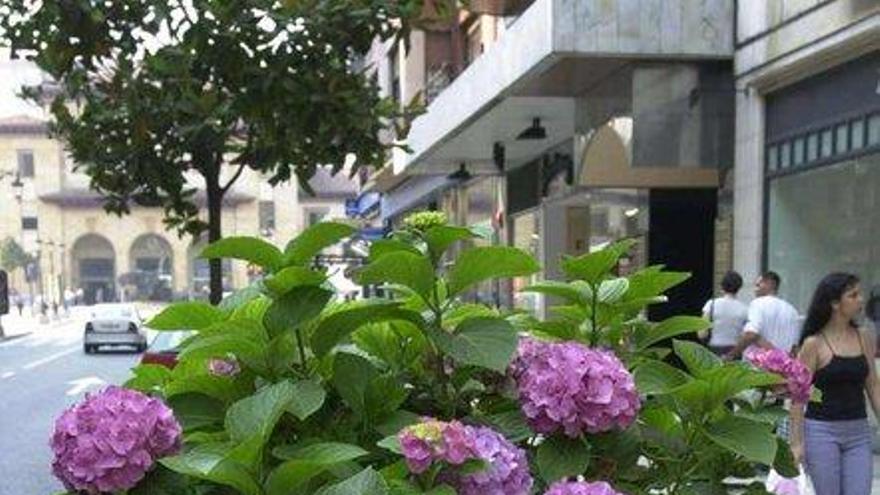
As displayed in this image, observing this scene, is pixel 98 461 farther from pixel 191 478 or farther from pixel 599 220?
pixel 599 220

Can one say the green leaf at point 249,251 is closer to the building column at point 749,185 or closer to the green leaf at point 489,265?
the green leaf at point 489,265

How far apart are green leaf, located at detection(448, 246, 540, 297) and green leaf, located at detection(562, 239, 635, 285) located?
0.54 feet

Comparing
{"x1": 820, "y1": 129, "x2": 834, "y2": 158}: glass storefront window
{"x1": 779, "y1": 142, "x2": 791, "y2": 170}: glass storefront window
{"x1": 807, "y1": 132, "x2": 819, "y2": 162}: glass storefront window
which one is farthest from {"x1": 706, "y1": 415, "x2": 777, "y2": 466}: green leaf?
{"x1": 779, "y1": 142, "x2": 791, "y2": 170}: glass storefront window

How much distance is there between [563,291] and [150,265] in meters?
102

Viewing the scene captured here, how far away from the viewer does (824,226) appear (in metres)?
9.75

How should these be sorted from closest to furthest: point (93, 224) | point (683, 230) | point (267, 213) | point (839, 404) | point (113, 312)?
1. point (839, 404)
2. point (683, 230)
3. point (113, 312)
4. point (93, 224)
5. point (267, 213)

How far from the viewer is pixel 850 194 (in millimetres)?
9141

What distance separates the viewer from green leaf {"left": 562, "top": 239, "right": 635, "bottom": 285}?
188 centimetres

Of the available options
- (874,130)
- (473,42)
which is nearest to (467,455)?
(874,130)

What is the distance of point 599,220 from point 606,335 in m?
13.8

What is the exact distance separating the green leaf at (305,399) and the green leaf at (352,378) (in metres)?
0.05

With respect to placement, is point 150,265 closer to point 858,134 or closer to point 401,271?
point 858,134

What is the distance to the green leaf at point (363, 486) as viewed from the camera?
1441 millimetres

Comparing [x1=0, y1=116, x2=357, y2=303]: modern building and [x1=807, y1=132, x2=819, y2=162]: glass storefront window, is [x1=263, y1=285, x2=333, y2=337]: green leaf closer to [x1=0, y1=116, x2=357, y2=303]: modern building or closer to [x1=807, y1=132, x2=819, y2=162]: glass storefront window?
[x1=807, y1=132, x2=819, y2=162]: glass storefront window
